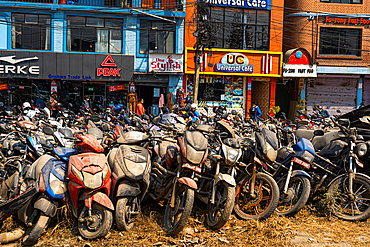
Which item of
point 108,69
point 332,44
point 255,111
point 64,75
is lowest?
point 255,111

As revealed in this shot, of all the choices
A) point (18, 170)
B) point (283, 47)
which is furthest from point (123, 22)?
point (18, 170)

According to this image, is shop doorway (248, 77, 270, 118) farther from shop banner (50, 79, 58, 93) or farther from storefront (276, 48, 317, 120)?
shop banner (50, 79, 58, 93)

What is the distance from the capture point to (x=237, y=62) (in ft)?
66.9

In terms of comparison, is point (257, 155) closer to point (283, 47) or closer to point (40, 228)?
point (40, 228)

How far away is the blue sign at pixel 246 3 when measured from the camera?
20.2 m

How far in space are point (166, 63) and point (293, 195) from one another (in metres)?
15.2

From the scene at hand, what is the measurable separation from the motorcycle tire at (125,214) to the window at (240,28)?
1686 centimetres

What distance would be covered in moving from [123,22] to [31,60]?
5.52 m

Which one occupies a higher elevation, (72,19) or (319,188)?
(72,19)

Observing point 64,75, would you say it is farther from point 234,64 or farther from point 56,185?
point 56,185

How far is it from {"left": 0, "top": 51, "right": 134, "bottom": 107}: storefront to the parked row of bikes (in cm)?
1291

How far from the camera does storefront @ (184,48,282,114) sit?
20172 mm

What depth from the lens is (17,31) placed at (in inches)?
706

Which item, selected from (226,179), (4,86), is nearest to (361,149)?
(226,179)
